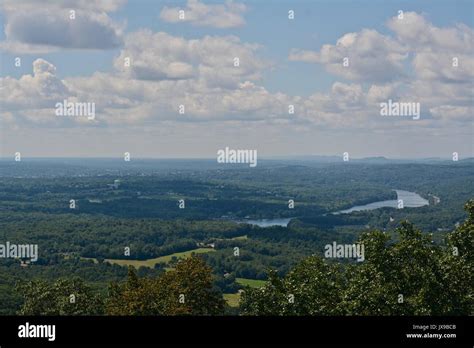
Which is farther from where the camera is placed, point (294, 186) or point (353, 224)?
point (294, 186)

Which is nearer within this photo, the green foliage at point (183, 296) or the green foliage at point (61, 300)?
the green foliage at point (183, 296)

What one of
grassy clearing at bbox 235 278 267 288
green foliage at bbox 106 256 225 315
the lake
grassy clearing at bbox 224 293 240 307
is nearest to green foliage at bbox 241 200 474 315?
green foliage at bbox 106 256 225 315

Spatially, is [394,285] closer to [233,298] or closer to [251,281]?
[233,298]

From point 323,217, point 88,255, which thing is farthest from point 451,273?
point 323,217

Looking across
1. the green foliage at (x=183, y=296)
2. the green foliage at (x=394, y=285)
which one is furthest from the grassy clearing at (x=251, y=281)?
the green foliage at (x=183, y=296)

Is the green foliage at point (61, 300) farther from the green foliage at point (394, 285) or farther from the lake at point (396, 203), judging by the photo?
the lake at point (396, 203)

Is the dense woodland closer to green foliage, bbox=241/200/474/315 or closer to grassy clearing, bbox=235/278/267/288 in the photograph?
green foliage, bbox=241/200/474/315

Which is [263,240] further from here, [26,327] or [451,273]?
[26,327]

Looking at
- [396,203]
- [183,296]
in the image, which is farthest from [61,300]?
[396,203]
